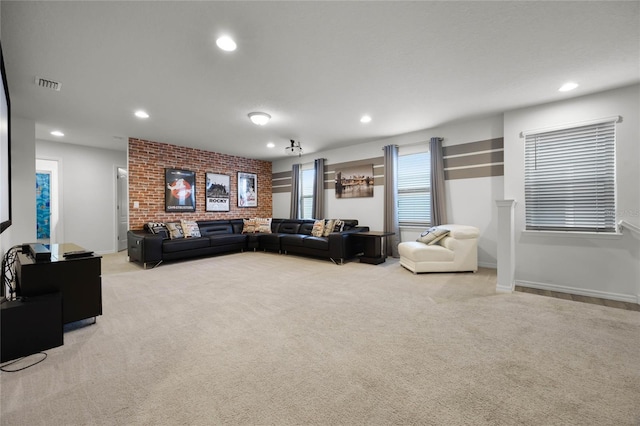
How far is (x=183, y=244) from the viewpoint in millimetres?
5254

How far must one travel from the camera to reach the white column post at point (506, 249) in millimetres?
3406

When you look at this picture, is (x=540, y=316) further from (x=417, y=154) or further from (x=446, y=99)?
(x=417, y=154)

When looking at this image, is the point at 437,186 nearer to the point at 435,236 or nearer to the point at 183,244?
the point at 435,236

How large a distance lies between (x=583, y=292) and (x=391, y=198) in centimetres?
325

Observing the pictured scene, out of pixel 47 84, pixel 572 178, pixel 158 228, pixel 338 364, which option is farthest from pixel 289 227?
pixel 572 178

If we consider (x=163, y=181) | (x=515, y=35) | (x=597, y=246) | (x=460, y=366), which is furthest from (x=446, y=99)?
(x=163, y=181)

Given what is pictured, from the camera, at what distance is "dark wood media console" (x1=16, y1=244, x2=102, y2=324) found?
7.11 ft

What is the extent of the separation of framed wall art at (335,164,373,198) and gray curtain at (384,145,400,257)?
53 centimetres

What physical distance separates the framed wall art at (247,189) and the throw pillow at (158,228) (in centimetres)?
240

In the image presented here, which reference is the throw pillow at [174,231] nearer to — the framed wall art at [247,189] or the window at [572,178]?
the framed wall art at [247,189]

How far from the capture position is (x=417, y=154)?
5.51 meters

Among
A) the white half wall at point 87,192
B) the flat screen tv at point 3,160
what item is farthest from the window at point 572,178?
the white half wall at point 87,192

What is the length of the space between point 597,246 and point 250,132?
227 inches

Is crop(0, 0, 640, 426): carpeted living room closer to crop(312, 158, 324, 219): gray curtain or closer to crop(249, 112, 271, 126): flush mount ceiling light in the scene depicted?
crop(249, 112, 271, 126): flush mount ceiling light
